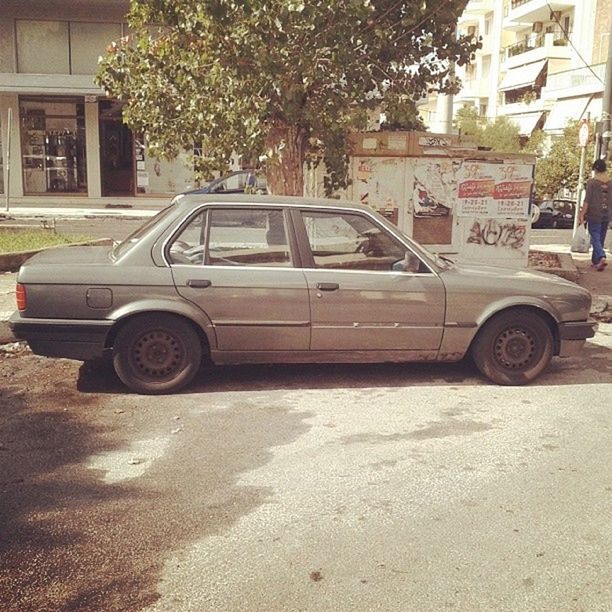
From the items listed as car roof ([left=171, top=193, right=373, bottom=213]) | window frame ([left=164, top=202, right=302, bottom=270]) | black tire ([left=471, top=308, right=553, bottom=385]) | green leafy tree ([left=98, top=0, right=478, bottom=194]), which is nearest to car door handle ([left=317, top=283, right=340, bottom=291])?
window frame ([left=164, top=202, right=302, bottom=270])

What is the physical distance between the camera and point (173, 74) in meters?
9.80

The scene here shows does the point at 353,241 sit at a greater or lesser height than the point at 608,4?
lesser

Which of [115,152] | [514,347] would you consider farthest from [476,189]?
[115,152]

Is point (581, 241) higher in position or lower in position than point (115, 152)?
lower

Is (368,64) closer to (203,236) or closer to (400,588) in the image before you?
(203,236)

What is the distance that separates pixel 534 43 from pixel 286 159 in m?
42.6

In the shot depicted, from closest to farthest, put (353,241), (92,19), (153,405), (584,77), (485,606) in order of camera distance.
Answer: (485,606) < (153,405) < (353,241) < (92,19) < (584,77)

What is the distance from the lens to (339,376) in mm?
6406

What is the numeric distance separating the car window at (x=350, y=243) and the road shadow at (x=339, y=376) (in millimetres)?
1025

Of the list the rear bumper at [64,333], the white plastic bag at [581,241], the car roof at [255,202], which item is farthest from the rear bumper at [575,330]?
the white plastic bag at [581,241]

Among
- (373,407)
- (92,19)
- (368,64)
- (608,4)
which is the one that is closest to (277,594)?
(373,407)

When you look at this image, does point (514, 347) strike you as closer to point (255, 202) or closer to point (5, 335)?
point (255, 202)

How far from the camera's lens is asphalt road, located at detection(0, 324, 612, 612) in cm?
318

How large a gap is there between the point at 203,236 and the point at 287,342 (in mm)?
1054
